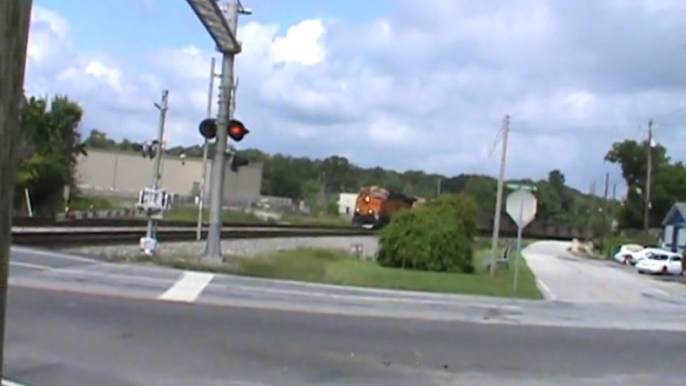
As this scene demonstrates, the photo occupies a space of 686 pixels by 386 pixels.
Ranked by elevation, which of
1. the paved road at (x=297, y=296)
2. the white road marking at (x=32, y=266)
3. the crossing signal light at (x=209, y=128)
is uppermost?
the crossing signal light at (x=209, y=128)

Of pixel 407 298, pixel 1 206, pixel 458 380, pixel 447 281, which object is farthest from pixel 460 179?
pixel 1 206

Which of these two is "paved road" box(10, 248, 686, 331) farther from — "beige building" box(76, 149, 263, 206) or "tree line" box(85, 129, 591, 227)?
"tree line" box(85, 129, 591, 227)

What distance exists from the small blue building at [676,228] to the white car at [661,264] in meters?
24.6

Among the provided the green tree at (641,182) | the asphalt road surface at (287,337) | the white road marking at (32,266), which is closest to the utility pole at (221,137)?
the asphalt road surface at (287,337)

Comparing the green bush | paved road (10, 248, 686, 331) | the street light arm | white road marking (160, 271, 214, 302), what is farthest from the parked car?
white road marking (160, 271, 214, 302)

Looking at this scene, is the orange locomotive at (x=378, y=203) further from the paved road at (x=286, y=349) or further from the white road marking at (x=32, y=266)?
the paved road at (x=286, y=349)

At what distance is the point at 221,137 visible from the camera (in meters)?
27.0

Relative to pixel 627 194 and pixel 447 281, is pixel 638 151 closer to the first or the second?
pixel 627 194

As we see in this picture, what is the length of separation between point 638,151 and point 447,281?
332 feet

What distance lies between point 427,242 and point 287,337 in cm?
2779

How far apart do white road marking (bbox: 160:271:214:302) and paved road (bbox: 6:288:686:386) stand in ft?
3.98

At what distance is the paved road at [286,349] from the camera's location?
1145 centimetres

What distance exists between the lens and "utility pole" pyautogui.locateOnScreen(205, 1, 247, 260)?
26.9 m

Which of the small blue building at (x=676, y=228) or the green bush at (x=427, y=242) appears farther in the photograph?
the small blue building at (x=676, y=228)
